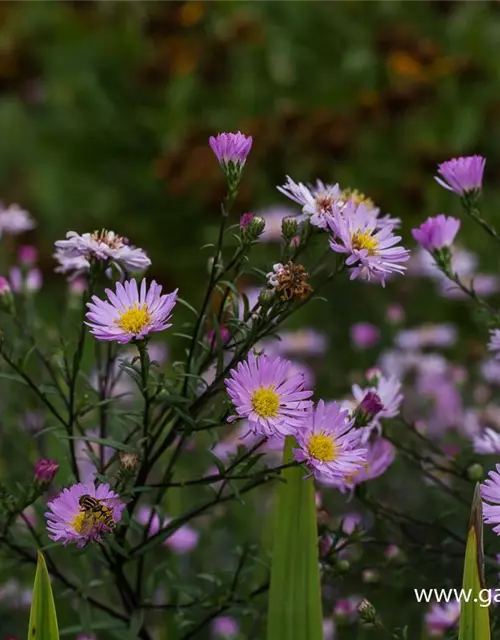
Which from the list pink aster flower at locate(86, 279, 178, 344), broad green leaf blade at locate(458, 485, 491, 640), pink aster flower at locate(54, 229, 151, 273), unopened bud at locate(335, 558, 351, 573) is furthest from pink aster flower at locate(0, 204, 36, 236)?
broad green leaf blade at locate(458, 485, 491, 640)

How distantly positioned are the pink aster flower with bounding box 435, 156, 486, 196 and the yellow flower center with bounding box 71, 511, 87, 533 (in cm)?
40

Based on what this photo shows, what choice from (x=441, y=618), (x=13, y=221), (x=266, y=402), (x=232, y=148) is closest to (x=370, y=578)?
(x=441, y=618)

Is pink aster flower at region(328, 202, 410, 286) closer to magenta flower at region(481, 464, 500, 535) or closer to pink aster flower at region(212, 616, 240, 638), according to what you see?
magenta flower at region(481, 464, 500, 535)

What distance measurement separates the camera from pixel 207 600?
2.51 ft

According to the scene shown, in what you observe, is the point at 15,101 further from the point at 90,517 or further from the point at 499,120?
the point at 90,517

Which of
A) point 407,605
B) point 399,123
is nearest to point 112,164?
→ point 399,123

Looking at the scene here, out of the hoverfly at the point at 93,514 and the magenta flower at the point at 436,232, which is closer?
the hoverfly at the point at 93,514

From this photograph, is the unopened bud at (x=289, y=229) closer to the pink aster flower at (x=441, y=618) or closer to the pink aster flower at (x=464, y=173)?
the pink aster flower at (x=464, y=173)

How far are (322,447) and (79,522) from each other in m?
0.17

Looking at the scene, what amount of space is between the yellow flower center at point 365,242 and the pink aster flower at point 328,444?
11 centimetres

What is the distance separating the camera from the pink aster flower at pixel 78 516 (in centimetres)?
63

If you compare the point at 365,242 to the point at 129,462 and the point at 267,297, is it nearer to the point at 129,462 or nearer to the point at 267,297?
the point at 267,297

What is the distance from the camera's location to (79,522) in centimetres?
64

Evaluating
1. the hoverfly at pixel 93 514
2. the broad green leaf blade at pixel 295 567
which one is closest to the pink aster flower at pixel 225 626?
the broad green leaf blade at pixel 295 567
